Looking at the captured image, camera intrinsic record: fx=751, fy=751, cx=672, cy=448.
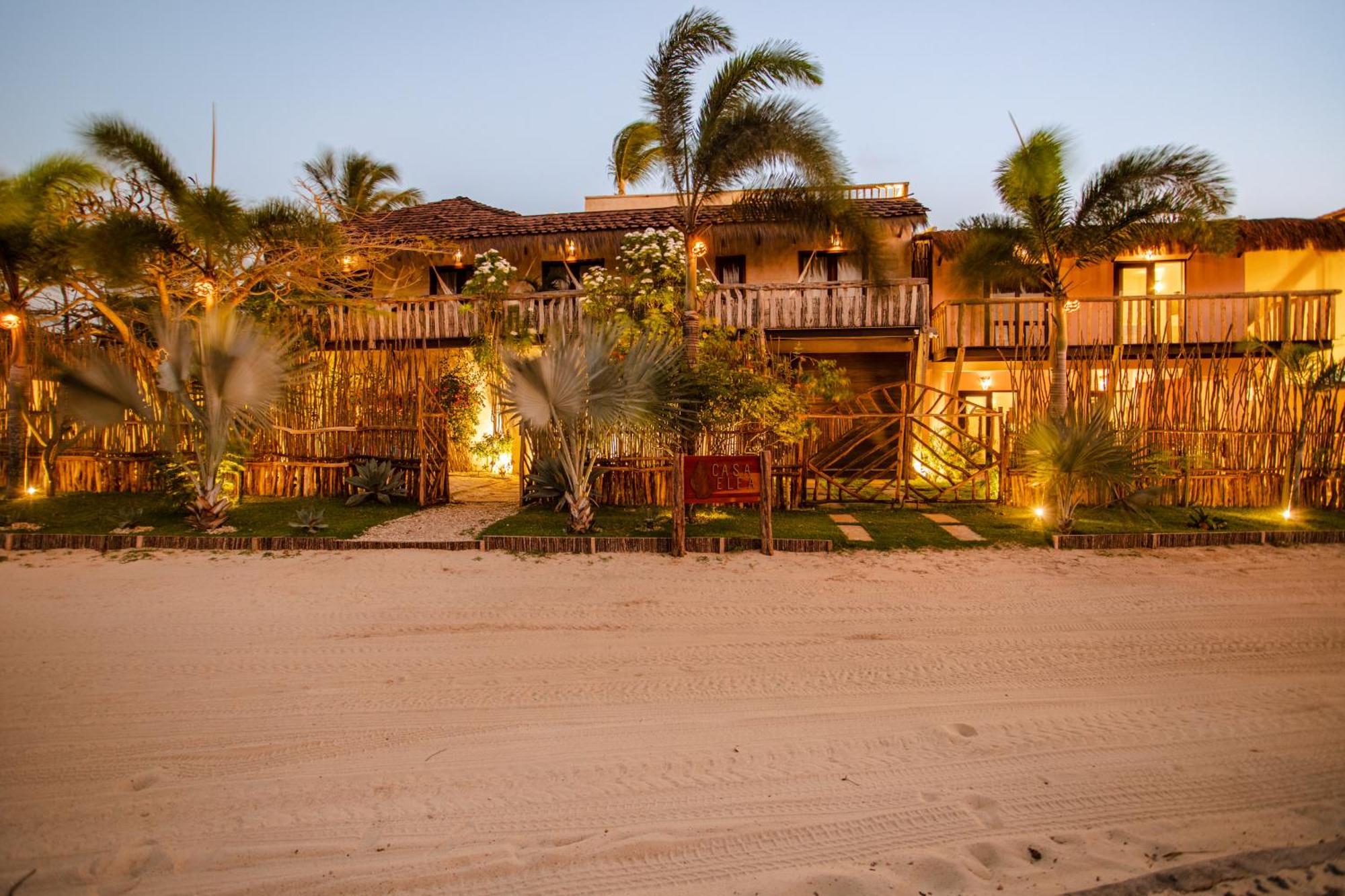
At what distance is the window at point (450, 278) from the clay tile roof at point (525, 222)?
0.95 m

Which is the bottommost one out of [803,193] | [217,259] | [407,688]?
[407,688]

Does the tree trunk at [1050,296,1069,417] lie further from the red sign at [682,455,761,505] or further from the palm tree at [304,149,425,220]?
the palm tree at [304,149,425,220]

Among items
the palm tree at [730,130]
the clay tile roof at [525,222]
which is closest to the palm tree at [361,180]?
the clay tile roof at [525,222]

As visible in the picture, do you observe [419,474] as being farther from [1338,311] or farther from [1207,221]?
[1338,311]

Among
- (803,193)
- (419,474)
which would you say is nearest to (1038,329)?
(803,193)

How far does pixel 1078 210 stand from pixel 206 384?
38.7 feet

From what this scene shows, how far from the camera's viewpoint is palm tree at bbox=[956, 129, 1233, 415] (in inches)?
406

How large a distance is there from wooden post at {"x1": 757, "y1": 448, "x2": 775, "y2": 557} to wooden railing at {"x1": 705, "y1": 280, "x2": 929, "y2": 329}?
20.4 feet

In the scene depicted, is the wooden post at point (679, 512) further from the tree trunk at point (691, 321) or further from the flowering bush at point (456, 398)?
the flowering bush at point (456, 398)

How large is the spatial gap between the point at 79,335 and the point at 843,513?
41.4 ft

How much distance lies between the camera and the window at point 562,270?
17.3 meters

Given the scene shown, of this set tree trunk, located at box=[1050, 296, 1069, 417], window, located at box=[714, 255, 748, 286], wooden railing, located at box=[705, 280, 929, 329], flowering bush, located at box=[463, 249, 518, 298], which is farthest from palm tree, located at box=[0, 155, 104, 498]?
tree trunk, located at box=[1050, 296, 1069, 417]

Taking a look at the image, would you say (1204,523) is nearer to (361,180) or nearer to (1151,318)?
(1151,318)

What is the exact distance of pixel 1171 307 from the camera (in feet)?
47.1
